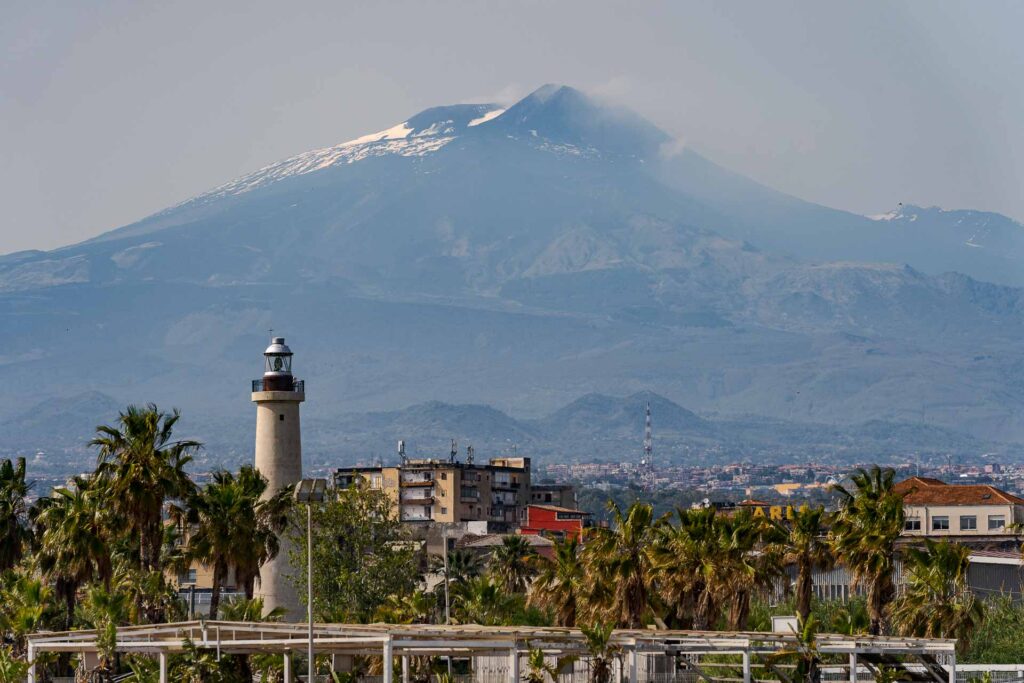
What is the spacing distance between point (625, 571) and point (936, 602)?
11.9 meters

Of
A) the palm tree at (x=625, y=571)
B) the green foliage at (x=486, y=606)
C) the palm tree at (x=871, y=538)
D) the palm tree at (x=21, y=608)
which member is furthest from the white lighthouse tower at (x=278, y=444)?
the palm tree at (x=871, y=538)

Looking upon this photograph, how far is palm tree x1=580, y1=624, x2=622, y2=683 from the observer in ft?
180

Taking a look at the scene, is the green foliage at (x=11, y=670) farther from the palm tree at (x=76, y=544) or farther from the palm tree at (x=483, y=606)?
the palm tree at (x=483, y=606)

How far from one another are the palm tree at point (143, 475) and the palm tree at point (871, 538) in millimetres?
26239

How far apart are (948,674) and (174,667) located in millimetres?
23576

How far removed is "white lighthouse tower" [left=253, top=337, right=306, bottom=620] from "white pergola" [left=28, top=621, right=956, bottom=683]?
37936 mm

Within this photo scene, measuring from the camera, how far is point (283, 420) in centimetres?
10331

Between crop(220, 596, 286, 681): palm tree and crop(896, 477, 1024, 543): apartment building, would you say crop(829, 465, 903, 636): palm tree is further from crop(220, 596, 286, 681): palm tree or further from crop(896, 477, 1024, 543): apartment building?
crop(896, 477, 1024, 543): apartment building

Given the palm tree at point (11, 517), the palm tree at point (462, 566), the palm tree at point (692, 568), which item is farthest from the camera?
the palm tree at point (462, 566)

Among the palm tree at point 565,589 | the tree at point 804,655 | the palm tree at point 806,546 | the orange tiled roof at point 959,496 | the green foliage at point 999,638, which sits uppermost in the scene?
the orange tiled roof at point 959,496

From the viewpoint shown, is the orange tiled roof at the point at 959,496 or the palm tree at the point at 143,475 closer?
the palm tree at the point at 143,475

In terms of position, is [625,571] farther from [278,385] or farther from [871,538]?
[278,385]

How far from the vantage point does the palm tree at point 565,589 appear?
81000mm

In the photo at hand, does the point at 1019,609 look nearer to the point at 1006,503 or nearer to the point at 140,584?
the point at 140,584
